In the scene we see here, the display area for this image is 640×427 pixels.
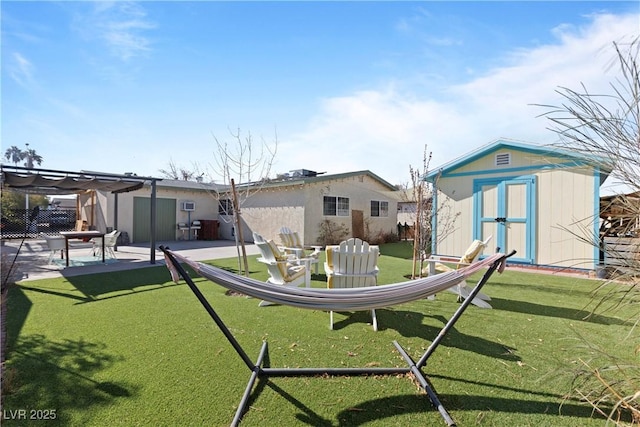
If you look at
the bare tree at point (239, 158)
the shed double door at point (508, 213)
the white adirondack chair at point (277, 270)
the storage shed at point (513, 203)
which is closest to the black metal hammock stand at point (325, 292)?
the white adirondack chair at point (277, 270)

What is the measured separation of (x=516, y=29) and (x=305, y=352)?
550 centimetres

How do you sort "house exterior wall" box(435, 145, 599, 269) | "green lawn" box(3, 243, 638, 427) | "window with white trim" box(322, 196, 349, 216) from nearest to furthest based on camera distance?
"green lawn" box(3, 243, 638, 427), "house exterior wall" box(435, 145, 599, 269), "window with white trim" box(322, 196, 349, 216)

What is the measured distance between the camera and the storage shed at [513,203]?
7613 millimetres

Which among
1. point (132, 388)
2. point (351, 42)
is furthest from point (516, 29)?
point (132, 388)

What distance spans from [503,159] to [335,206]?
711 centimetres

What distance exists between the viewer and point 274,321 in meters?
4.20

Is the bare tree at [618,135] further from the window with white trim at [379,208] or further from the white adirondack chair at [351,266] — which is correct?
the window with white trim at [379,208]

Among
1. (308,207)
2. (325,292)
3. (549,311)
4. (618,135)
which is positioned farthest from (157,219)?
(618,135)

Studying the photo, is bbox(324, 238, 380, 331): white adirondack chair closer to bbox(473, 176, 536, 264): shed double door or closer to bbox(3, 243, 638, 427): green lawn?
bbox(3, 243, 638, 427): green lawn

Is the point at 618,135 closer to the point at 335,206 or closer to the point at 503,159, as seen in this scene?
the point at 503,159

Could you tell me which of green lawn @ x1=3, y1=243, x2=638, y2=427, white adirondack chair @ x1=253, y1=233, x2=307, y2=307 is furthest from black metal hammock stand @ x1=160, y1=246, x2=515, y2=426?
white adirondack chair @ x1=253, y1=233, x2=307, y2=307

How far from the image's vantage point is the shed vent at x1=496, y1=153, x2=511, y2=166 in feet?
28.5

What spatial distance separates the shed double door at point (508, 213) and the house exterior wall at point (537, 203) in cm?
5

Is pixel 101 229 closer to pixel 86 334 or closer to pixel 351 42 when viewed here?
pixel 86 334
